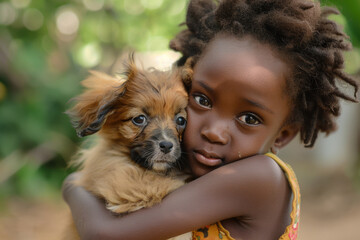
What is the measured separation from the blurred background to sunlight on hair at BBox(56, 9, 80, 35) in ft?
0.09

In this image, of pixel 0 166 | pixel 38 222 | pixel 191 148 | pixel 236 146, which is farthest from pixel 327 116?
pixel 0 166

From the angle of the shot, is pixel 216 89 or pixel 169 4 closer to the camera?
pixel 216 89

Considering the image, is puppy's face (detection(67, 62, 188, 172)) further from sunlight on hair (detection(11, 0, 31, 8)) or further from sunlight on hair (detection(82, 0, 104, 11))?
sunlight on hair (detection(82, 0, 104, 11))

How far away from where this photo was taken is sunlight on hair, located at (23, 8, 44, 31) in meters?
9.61

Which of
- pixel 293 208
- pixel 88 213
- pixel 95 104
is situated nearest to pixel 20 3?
pixel 95 104

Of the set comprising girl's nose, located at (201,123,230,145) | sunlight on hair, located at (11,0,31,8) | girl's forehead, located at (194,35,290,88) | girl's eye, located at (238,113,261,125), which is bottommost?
sunlight on hair, located at (11,0,31,8)

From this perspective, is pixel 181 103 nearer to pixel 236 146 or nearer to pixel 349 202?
pixel 236 146

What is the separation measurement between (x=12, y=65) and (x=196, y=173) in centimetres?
759

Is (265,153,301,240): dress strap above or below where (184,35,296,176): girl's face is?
below

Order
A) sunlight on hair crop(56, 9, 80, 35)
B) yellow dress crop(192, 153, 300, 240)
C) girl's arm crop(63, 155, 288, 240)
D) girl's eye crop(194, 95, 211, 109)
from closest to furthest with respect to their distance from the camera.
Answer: girl's arm crop(63, 155, 288, 240) < yellow dress crop(192, 153, 300, 240) < girl's eye crop(194, 95, 211, 109) < sunlight on hair crop(56, 9, 80, 35)

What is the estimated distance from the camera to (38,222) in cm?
838

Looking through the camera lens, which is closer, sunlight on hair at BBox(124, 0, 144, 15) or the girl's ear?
the girl's ear

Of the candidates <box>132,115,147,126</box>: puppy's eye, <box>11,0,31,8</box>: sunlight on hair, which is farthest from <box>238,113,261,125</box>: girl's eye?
<box>11,0,31,8</box>: sunlight on hair

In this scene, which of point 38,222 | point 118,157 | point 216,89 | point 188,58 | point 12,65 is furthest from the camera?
point 12,65
